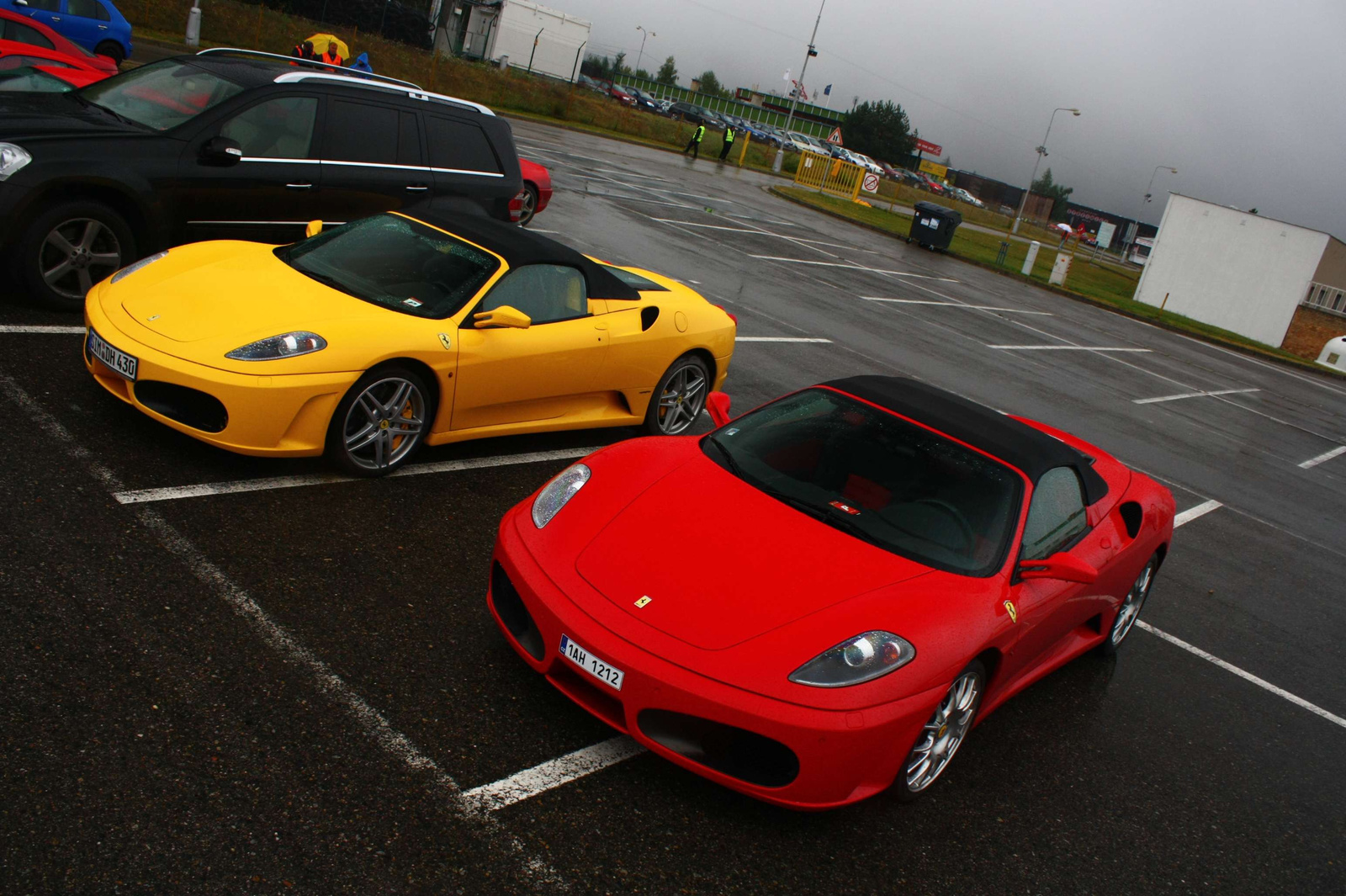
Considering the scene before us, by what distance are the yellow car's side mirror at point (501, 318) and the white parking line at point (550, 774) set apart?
263 centimetres

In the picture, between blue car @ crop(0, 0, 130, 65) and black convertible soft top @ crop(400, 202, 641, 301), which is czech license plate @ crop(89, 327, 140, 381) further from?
blue car @ crop(0, 0, 130, 65)

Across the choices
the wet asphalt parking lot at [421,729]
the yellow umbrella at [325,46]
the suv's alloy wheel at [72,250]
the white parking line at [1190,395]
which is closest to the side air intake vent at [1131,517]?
the wet asphalt parking lot at [421,729]

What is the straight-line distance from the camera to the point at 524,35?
53.8 meters

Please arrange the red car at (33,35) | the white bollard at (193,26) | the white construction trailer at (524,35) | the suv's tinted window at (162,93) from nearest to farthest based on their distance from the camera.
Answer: the suv's tinted window at (162,93)
the red car at (33,35)
the white bollard at (193,26)
the white construction trailer at (524,35)

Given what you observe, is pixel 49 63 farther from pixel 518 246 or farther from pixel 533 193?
pixel 518 246

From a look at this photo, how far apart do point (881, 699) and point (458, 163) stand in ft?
22.7

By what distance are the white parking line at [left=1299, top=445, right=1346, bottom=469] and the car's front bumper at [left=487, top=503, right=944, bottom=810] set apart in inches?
478

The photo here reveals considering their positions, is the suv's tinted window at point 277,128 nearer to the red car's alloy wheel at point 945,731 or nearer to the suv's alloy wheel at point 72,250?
the suv's alloy wheel at point 72,250

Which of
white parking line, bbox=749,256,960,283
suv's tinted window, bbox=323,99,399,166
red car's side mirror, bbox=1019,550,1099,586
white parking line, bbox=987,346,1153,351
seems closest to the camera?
red car's side mirror, bbox=1019,550,1099,586

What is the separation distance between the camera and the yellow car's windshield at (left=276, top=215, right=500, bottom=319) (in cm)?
581

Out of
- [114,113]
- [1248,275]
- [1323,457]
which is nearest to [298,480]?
[114,113]

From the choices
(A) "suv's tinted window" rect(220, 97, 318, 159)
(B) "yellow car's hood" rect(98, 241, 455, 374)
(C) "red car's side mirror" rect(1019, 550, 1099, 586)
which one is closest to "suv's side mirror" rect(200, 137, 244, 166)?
(A) "suv's tinted window" rect(220, 97, 318, 159)

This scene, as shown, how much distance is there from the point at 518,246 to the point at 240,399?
2015 millimetres

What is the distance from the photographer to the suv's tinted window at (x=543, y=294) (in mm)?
6035
